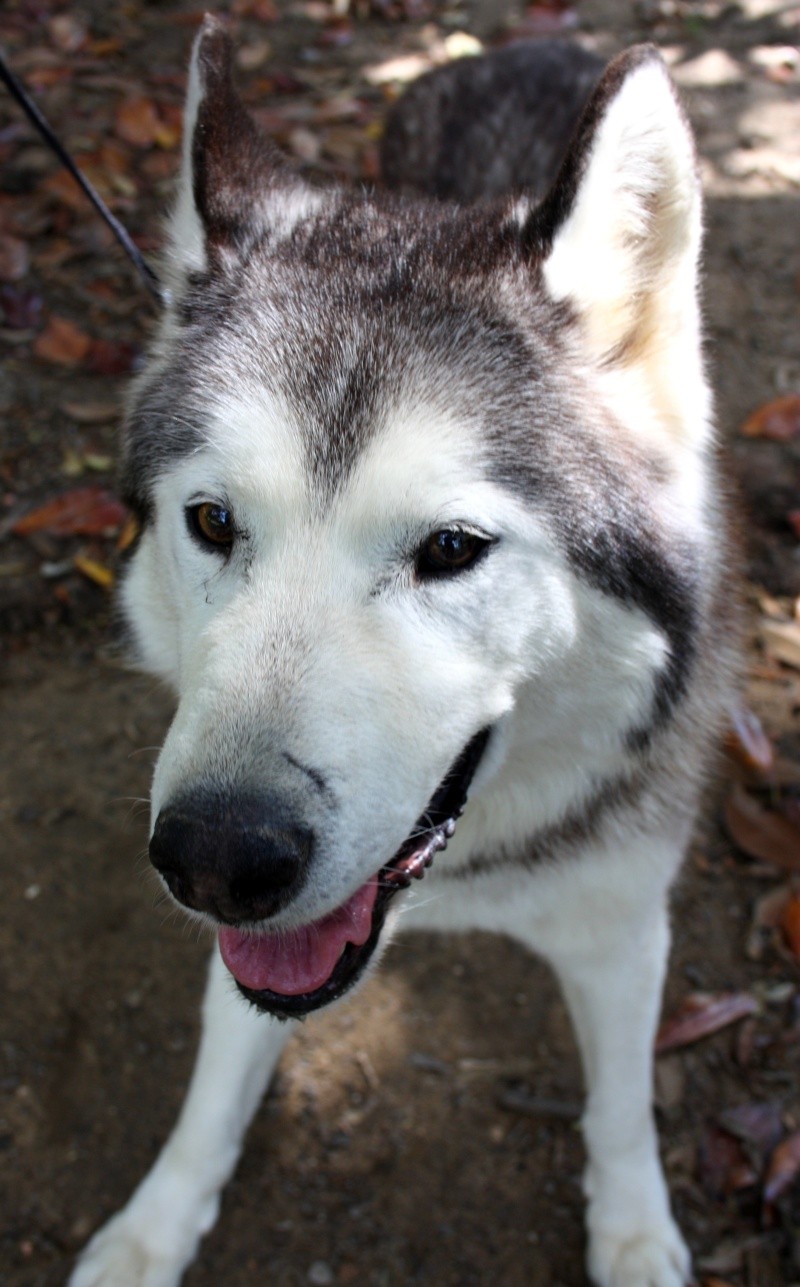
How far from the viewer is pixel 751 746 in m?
3.22

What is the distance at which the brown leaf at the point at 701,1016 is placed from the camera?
282 cm

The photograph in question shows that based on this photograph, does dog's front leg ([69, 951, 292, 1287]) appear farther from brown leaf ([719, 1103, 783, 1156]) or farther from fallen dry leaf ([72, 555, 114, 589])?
fallen dry leaf ([72, 555, 114, 589])

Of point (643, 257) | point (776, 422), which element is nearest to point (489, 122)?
point (776, 422)

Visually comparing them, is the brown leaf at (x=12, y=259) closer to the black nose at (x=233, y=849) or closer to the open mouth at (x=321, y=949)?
the open mouth at (x=321, y=949)

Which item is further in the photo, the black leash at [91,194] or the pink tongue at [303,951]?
the black leash at [91,194]

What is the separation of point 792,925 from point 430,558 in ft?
6.12

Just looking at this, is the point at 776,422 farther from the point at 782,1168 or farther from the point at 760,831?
the point at 782,1168

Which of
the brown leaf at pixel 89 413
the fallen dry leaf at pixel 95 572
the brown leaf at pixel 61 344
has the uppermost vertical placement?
the brown leaf at pixel 61 344

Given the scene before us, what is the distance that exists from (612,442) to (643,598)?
0.27 m

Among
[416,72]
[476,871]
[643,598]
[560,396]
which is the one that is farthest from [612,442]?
[416,72]

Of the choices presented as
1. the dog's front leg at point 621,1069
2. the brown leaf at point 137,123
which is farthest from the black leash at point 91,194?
the brown leaf at point 137,123

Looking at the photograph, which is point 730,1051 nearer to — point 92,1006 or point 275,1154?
point 275,1154

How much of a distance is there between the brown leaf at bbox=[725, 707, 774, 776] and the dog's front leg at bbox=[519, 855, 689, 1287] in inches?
37.5

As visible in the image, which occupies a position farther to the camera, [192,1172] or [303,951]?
[192,1172]
